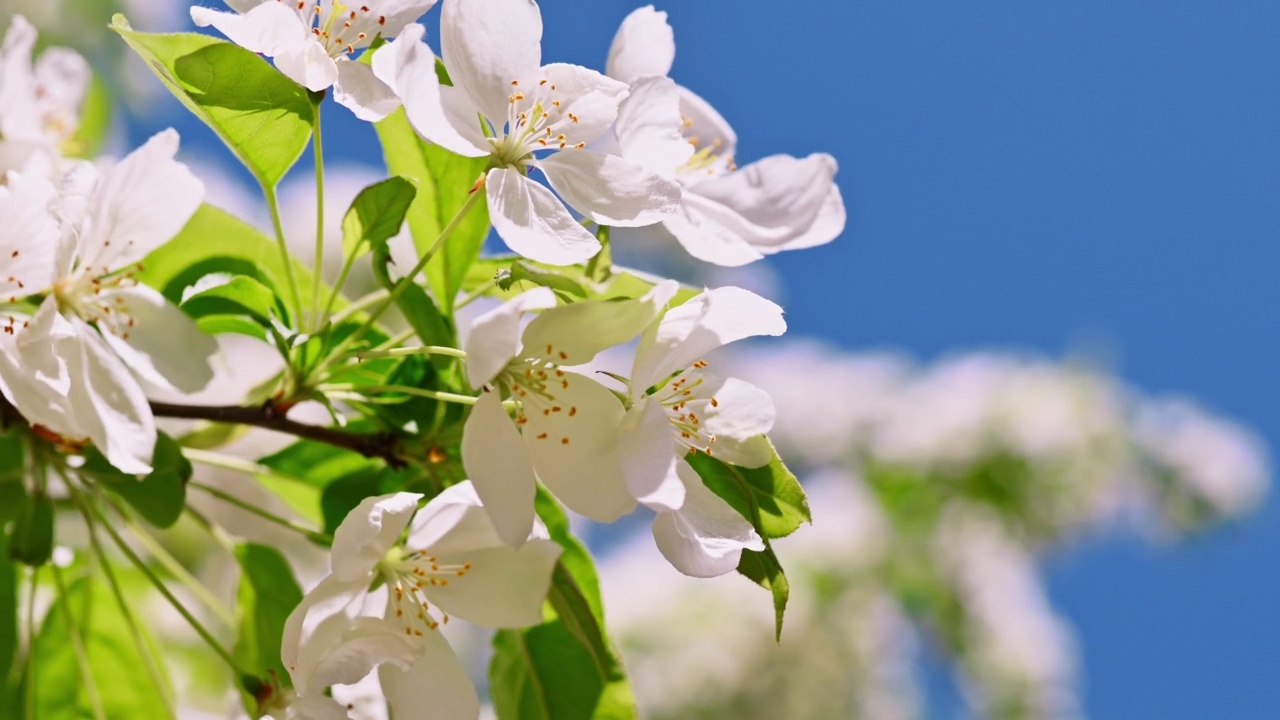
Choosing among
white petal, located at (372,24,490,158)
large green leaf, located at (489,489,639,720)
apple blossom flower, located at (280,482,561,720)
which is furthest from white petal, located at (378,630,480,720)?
white petal, located at (372,24,490,158)

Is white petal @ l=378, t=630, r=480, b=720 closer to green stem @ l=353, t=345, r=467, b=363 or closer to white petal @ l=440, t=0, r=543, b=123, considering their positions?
green stem @ l=353, t=345, r=467, b=363

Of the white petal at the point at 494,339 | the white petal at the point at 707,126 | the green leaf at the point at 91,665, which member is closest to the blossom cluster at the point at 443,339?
the white petal at the point at 494,339

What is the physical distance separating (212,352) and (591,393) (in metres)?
0.28

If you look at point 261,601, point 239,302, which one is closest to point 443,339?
point 239,302

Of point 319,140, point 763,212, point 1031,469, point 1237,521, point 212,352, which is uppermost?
point 1237,521

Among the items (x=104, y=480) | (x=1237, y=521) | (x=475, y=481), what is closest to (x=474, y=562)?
(x=475, y=481)

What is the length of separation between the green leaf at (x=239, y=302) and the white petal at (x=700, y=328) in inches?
10.7

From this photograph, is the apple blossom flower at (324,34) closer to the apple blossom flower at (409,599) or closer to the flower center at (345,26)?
the flower center at (345,26)

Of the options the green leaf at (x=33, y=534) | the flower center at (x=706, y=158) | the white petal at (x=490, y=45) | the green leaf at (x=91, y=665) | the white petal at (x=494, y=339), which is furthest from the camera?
the green leaf at (x=91, y=665)

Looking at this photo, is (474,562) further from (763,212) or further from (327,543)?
(763,212)

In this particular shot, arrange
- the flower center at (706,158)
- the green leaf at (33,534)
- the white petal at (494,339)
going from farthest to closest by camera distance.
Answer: the flower center at (706,158), the green leaf at (33,534), the white petal at (494,339)

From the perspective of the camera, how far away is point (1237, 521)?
4555 millimetres

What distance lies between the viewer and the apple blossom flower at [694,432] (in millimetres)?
656

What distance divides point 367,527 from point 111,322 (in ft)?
0.79
